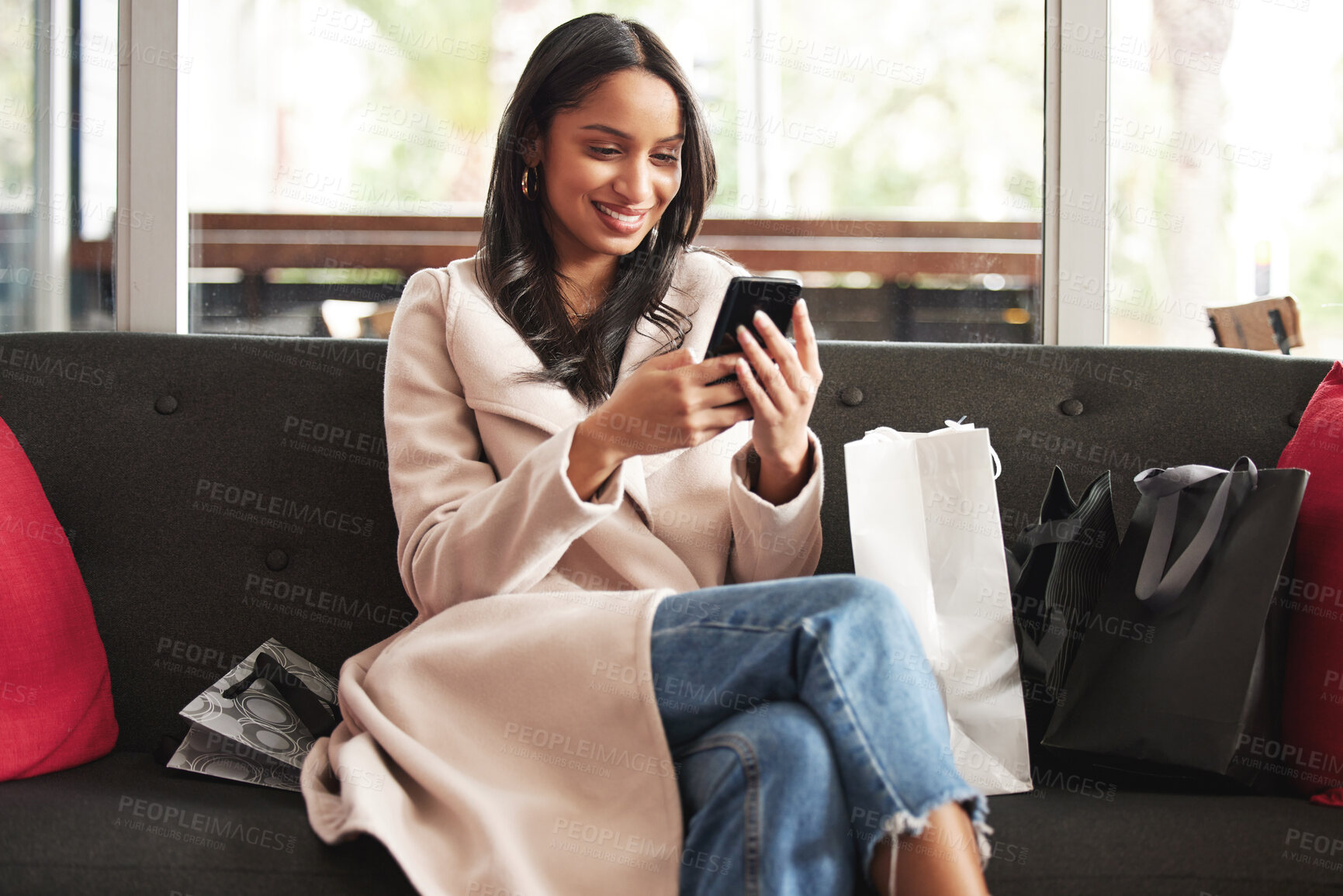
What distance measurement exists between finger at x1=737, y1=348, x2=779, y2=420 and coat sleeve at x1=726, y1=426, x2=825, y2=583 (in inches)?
4.2

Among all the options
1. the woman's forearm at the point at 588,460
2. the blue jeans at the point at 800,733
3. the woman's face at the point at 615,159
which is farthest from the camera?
the woman's face at the point at 615,159

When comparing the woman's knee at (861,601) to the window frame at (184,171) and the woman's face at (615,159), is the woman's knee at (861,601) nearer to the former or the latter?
the woman's face at (615,159)

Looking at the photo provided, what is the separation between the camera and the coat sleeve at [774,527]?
1202 mm

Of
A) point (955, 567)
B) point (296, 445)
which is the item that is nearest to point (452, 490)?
point (296, 445)

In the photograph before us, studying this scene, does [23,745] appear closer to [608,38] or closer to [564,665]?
[564,665]

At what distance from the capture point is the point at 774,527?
1.21m

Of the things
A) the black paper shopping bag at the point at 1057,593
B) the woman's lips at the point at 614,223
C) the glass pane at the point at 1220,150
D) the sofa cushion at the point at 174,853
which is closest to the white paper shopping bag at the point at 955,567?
the black paper shopping bag at the point at 1057,593

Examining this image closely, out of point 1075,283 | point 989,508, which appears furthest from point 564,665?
point 1075,283

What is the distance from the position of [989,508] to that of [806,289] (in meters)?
0.83

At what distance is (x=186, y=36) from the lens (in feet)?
5.95

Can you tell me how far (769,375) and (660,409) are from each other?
0.42 ft

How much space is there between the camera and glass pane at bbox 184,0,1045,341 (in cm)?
187

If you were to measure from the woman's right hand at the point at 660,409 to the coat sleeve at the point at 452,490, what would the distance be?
0.13ft

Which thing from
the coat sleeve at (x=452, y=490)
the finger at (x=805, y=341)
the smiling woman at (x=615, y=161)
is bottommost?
the coat sleeve at (x=452, y=490)
